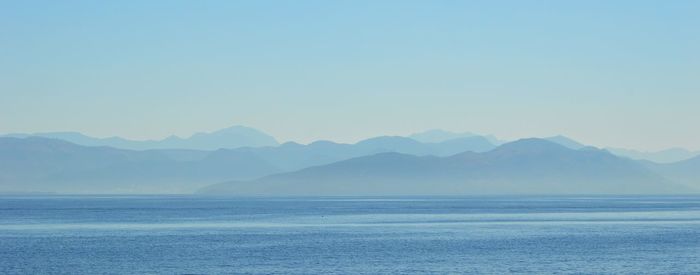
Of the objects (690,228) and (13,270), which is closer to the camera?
(13,270)

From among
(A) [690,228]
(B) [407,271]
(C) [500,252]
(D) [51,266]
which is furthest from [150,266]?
(A) [690,228]

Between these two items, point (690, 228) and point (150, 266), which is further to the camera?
point (690, 228)

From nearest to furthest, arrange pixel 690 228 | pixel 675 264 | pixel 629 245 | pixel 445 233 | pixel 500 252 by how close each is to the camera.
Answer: pixel 675 264 → pixel 500 252 → pixel 629 245 → pixel 445 233 → pixel 690 228

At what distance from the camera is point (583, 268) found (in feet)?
248

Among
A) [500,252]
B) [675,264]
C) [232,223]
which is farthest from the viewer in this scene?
[232,223]

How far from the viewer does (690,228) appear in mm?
130000

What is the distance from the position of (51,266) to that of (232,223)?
64327 millimetres

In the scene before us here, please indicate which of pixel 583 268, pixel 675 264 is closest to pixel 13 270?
pixel 583 268

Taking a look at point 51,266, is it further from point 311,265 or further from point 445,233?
point 445,233

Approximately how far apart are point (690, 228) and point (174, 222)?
61.3 meters

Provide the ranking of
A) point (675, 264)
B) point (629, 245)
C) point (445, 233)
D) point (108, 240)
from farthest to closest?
point (445, 233)
point (108, 240)
point (629, 245)
point (675, 264)

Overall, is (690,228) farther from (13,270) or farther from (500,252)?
(13,270)

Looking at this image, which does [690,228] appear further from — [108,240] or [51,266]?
[51,266]

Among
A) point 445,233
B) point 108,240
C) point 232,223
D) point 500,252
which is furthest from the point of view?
point 232,223
